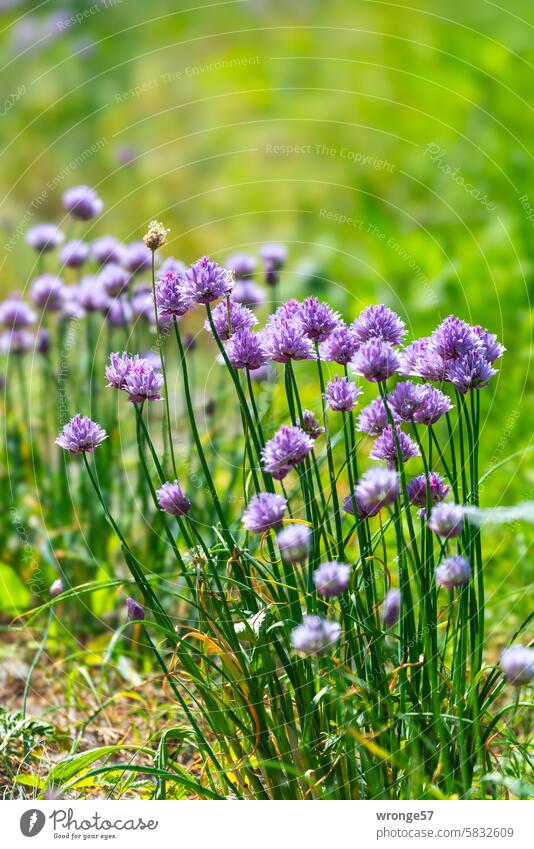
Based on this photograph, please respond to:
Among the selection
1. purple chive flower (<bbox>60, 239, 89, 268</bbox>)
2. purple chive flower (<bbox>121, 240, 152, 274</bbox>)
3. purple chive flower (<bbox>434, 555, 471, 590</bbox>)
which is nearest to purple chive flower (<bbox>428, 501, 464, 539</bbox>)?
purple chive flower (<bbox>434, 555, 471, 590</bbox>)

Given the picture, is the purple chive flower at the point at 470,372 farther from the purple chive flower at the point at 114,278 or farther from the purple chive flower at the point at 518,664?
the purple chive flower at the point at 114,278

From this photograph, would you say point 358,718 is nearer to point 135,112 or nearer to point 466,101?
point 466,101

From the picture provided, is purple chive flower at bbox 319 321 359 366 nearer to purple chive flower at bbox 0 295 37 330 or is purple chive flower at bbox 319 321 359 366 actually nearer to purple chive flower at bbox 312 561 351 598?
purple chive flower at bbox 312 561 351 598

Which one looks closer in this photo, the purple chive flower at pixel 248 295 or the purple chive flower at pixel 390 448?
the purple chive flower at pixel 390 448

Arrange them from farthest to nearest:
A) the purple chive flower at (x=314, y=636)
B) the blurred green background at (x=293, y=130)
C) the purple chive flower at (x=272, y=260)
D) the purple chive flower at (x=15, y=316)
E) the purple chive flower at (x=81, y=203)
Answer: the blurred green background at (x=293, y=130)
the purple chive flower at (x=15, y=316)
the purple chive flower at (x=81, y=203)
the purple chive flower at (x=272, y=260)
the purple chive flower at (x=314, y=636)

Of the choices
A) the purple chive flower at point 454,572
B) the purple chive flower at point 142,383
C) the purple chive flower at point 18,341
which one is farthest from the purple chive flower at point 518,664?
the purple chive flower at point 18,341

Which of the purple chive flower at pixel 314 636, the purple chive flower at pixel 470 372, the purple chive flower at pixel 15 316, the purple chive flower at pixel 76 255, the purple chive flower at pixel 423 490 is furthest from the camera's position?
the purple chive flower at pixel 15 316

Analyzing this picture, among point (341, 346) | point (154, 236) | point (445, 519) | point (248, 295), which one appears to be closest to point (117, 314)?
point (248, 295)
